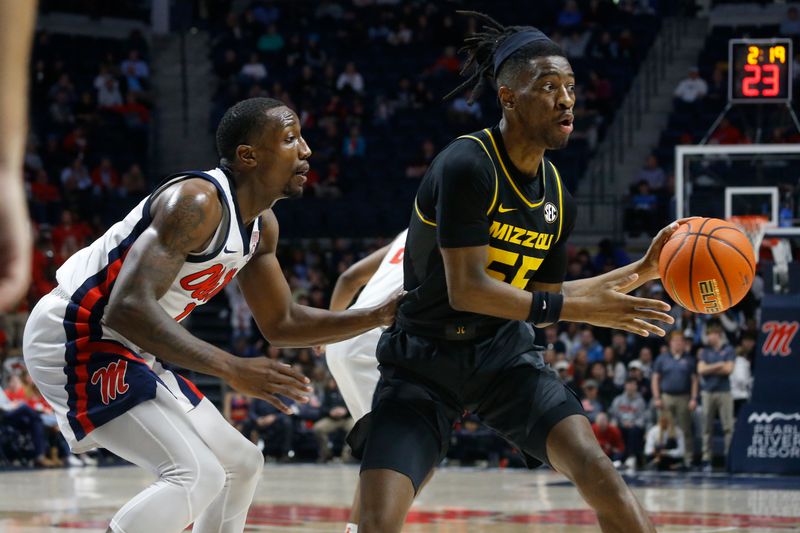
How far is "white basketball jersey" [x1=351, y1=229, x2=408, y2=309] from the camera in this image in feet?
21.1

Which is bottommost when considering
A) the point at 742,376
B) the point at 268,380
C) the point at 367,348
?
the point at 742,376

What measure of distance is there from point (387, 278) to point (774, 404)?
7131mm

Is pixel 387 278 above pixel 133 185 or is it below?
below

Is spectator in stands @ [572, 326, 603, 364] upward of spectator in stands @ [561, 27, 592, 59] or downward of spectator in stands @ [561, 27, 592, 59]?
downward

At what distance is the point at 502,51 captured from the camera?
429 centimetres

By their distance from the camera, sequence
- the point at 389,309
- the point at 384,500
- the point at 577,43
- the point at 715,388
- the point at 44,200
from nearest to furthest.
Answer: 1. the point at 384,500
2. the point at 389,309
3. the point at 715,388
4. the point at 44,200
5. the point at 577,43

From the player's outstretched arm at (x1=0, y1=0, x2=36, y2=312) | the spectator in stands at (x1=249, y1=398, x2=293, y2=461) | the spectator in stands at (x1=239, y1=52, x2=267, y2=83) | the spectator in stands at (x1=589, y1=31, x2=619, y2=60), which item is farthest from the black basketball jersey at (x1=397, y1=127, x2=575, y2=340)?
the spectator in stands at (x1=239, y1=52, x2=267, y2=83)

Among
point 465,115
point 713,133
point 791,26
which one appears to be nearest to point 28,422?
point 465,115

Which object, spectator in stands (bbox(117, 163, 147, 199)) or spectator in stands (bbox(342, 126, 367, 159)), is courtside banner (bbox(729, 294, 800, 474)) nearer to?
spectator in stands (bbox(342, 126, 367, 159))

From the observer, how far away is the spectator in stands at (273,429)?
1514cm

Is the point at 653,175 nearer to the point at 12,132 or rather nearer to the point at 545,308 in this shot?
the point at 545,308

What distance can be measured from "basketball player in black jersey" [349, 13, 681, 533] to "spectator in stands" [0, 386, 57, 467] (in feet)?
34.2

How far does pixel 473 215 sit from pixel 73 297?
143cm

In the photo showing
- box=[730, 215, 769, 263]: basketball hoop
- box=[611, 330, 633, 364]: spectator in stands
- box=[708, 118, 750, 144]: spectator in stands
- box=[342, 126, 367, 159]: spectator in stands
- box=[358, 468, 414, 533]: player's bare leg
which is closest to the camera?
box=[358, 468, 414, 533]: player's bare leg
